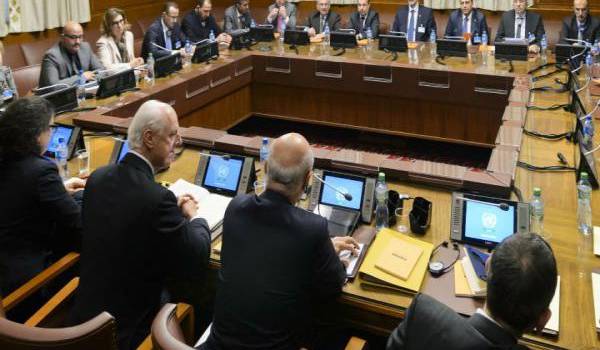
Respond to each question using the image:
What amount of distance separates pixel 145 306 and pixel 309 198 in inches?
32.7

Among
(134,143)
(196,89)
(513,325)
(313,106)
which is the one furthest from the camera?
(313,106)

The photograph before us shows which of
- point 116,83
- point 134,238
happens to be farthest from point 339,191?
point 116,83

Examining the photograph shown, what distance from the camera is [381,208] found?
7.39 ft

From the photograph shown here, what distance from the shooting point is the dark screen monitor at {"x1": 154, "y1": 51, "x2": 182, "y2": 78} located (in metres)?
4.39

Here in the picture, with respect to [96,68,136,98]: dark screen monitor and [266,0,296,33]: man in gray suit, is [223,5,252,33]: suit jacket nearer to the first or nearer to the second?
[266,0,296,33]: man in gray suit

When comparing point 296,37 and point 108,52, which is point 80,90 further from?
point 296,37

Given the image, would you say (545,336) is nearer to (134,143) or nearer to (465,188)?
(465,188)

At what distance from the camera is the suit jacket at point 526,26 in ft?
19.1

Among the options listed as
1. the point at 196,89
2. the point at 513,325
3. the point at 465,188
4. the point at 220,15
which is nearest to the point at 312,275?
the point at 513,325

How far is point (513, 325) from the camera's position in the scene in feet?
4.10

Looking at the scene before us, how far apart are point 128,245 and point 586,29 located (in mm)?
5400

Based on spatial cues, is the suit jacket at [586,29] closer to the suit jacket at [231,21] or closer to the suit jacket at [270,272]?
the suit jacket at [231,21]

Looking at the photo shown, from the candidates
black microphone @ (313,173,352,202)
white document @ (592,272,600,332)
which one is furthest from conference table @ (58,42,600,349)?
black microphone @ (313,173,352,202)

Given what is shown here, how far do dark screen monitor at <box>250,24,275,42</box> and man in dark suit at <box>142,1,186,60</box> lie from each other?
2.39 ft
